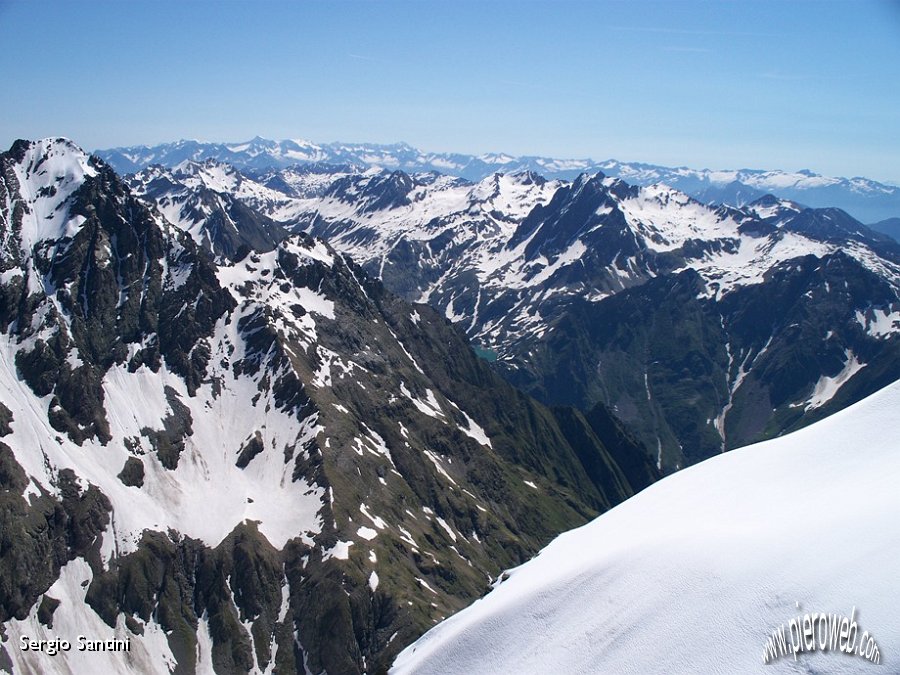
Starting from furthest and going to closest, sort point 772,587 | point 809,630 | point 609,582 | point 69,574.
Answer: point 69,574 → point 609,582 → point 772,587 → point 809,630

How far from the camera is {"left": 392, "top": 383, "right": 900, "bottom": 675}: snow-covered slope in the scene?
39500 mm

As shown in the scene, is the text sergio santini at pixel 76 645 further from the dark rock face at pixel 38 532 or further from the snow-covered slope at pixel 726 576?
the snow-covered slope at pixel 726 576

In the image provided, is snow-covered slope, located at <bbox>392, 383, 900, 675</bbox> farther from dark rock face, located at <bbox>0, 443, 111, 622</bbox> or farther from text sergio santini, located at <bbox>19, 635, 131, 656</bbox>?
dark rock face, located at <bbox>0, 443, 111, 622</bbox>

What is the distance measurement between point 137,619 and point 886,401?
187139mm

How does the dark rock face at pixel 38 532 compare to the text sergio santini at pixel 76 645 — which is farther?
the dark rock face at pixel 38 532

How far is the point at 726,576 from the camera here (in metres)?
46.1

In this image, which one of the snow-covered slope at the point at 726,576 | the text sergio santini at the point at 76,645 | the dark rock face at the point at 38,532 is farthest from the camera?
the dark rock face at the point at 38,532

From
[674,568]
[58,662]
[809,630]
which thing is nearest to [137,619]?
[58,662]

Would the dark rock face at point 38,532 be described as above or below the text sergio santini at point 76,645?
above

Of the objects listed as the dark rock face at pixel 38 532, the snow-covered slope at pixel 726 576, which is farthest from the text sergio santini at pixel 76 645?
the snow-covered slope at pixel 726 576

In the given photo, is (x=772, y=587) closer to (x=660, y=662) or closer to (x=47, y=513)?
(x=660, y=662)

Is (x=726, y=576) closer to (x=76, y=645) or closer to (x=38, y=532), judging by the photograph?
→ (x=76, y=645)

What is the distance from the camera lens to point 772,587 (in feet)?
139

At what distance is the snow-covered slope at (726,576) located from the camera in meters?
39.5
